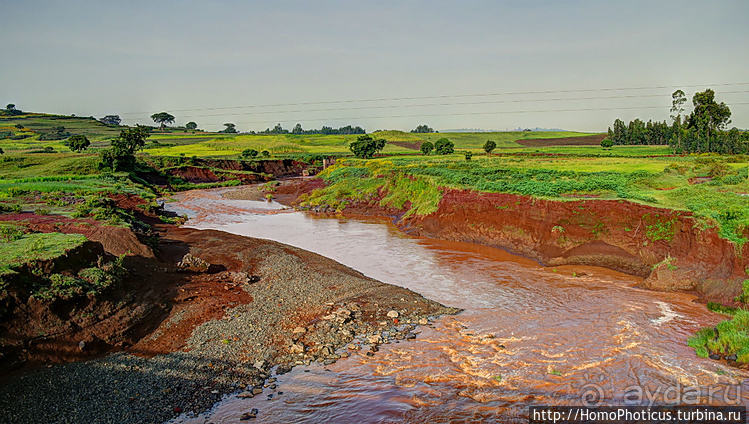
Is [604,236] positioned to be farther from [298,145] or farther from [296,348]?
[298,145]

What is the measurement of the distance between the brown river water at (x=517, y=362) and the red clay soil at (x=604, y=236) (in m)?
0.89

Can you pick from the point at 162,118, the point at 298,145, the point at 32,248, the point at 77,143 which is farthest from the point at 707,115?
the point at 162,118

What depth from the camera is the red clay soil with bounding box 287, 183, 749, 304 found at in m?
16.5

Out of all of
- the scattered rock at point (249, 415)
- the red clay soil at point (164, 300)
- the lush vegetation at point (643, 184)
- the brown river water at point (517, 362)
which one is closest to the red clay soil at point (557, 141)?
the lush vegetation at point (643, 184)

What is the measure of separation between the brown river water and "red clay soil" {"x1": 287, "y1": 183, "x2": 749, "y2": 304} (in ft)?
2.92

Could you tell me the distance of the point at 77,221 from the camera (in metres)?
21.8

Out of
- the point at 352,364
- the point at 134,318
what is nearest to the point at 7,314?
the point at 134,318

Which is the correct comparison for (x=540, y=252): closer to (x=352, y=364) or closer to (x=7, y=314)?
(x=352, y=364)

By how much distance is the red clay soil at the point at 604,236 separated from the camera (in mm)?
16500

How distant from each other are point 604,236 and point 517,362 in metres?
12.1

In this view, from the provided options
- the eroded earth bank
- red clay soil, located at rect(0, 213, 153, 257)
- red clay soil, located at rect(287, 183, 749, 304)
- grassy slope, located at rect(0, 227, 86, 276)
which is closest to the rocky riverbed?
the eroded earth bank

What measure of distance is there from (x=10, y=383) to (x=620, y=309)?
16.7m

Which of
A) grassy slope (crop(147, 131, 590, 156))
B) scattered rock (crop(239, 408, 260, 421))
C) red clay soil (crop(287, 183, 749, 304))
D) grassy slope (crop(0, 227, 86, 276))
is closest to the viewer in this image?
scattered rock (crop(239, 408, 260, 421))

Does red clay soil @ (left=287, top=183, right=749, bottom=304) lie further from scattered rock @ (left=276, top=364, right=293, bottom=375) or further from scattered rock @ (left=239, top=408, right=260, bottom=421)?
scattered rock @ (left=239, top=408, right=260, bottom=421)
